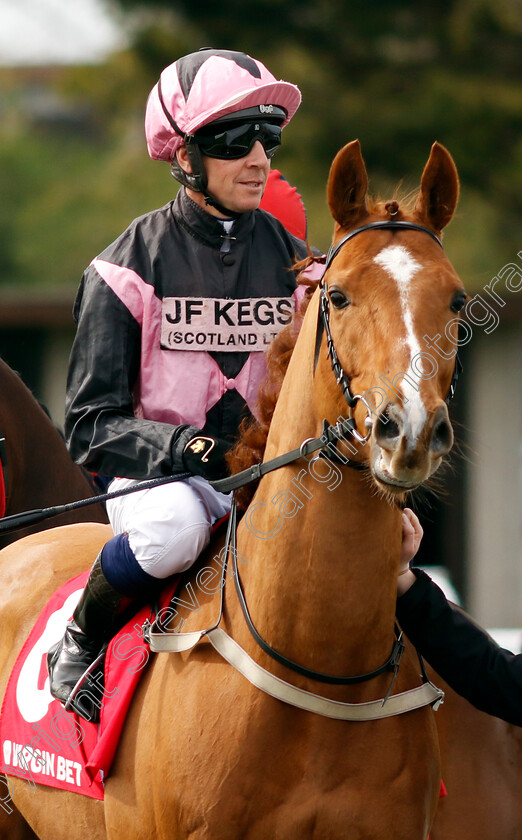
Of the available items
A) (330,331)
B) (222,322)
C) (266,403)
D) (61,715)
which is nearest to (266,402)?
(266,403)

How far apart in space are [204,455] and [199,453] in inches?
0.6

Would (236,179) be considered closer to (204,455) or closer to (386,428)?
(204,455)

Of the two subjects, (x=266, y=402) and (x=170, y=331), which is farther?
(x=170, y=331)

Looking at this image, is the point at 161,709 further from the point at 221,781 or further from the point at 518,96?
the point at 518,96

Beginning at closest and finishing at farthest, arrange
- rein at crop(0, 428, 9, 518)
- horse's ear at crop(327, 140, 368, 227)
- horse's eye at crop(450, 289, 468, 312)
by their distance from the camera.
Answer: horse's eye at crop(450, 289, 468, 312) → horse's ear at crop(327, 140, 368, 227) → rein at crop(0, 428, 9, 518)

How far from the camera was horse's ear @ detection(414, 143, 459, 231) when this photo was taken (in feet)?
9.08

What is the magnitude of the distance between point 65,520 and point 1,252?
2325 cm

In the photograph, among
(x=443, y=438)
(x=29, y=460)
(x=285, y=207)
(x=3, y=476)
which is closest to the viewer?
(x=443, y=438)

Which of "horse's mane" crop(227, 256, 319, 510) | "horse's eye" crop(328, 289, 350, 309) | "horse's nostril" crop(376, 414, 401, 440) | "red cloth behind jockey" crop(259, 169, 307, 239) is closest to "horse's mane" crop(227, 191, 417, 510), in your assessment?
"horse's mane" crop(227, 256, 319, 510)

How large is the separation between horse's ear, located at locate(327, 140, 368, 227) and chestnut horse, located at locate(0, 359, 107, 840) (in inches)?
84.8

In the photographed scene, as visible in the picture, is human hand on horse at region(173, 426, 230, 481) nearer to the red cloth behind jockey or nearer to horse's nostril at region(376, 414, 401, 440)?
horse's nostril at region(376, 414, 401, 440)

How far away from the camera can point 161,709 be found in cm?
300

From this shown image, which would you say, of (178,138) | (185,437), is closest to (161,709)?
(185,437)

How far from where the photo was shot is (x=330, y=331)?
8.84ft
